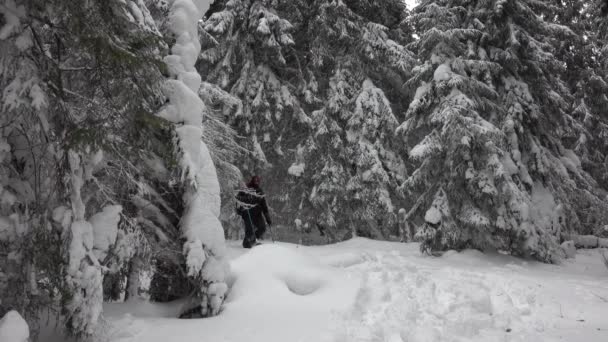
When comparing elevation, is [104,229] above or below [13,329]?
above

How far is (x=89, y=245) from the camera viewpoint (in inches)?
152

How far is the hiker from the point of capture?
10.6 metres

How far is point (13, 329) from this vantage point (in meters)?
3.05

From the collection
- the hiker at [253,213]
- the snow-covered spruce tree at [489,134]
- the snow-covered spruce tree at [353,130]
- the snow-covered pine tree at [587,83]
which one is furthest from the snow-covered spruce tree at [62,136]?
the snow-covered pine tree at [587,83]

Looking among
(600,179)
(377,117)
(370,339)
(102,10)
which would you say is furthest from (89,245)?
(600,179)

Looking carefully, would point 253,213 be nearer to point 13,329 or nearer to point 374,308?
point 374,308

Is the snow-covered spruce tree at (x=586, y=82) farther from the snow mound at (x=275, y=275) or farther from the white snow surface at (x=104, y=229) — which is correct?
the white snow surface at (x=104, y=229)

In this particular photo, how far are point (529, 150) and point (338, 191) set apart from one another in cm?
582

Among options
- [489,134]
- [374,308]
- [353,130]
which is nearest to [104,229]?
[374,308]

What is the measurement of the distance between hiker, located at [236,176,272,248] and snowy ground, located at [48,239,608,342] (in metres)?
2.95

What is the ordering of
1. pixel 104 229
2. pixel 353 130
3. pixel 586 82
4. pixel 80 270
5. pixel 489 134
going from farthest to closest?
pixel 586 82, pixel 353 130, pixel 489 134, pixel 104 229, pixel 80 270

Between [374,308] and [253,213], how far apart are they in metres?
5.87

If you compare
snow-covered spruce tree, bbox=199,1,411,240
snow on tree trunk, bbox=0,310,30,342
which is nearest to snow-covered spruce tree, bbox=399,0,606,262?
snow-covered spruce tree, bbox=199,1,411,240

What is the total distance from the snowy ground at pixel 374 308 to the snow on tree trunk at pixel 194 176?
1.68 ft
